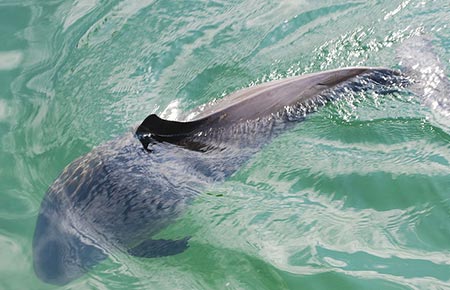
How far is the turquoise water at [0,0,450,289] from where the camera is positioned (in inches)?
207

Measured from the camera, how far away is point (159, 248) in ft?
18.1

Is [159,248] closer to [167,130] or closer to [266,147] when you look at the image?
[167,130]

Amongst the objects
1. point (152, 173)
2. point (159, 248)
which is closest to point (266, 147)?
point (152, 173)

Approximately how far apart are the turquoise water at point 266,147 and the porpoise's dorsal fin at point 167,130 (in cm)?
59

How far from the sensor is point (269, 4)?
27.2 ft

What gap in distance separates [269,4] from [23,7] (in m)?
3.30

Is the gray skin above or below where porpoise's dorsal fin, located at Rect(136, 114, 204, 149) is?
below

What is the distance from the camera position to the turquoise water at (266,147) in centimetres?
525

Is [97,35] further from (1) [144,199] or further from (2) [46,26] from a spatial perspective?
(1) [144,199]

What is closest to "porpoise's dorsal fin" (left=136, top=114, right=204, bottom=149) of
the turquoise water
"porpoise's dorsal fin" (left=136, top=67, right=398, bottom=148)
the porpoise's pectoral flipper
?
"porpoise's dorsal fin" (left=136, top=67, right=398, bottom=148)

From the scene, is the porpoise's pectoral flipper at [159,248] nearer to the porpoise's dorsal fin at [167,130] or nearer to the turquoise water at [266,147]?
the turquoise water at [266,147]

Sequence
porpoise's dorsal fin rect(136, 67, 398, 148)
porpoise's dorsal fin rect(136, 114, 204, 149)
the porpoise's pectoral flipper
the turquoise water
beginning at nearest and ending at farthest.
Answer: the turquoise water, the porpoise's pectoral flipper, porpoise's dorsal fin rect(136, 114, 204, 149), porpoise's dorsal fin rect(136, 67, 398, 148)

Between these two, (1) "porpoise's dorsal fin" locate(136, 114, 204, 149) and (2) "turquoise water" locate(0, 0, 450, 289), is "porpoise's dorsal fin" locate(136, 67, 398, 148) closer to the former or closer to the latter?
(1) "porpoise's dorsal fin" locate(136, 114, 204, 149)

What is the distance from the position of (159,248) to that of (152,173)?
70 centimetres
